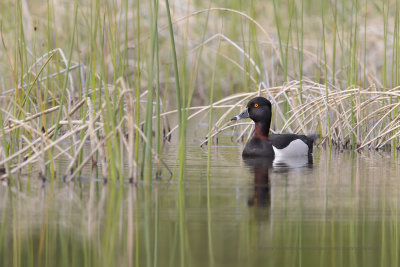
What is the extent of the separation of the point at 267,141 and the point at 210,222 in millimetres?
4812

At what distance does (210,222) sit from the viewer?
514 cm

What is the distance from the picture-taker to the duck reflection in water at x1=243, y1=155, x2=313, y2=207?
19.6ft

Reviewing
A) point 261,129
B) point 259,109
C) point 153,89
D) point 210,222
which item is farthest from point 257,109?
point 210,222

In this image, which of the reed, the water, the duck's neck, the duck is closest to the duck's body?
the duck

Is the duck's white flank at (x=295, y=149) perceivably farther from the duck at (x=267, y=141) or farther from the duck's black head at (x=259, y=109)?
the duck's black head at (x=259, y=109)

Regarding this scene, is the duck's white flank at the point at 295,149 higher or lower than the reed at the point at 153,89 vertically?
lower

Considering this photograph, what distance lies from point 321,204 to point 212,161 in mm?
2861

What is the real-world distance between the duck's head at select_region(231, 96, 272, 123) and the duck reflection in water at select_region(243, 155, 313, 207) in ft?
2.42

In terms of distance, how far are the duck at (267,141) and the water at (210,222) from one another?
1.87m

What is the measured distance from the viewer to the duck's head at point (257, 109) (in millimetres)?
10062

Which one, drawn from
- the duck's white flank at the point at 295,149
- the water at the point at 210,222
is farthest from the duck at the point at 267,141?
the water at the point at 210,222

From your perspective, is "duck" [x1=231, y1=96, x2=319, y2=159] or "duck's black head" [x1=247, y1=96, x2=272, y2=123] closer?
"duck" [x1=231, y1=96, x2=319, y2=159]

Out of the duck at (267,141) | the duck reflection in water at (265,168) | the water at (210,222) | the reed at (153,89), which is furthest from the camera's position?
the duck at (267,141)

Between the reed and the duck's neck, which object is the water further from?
the duck's neck
